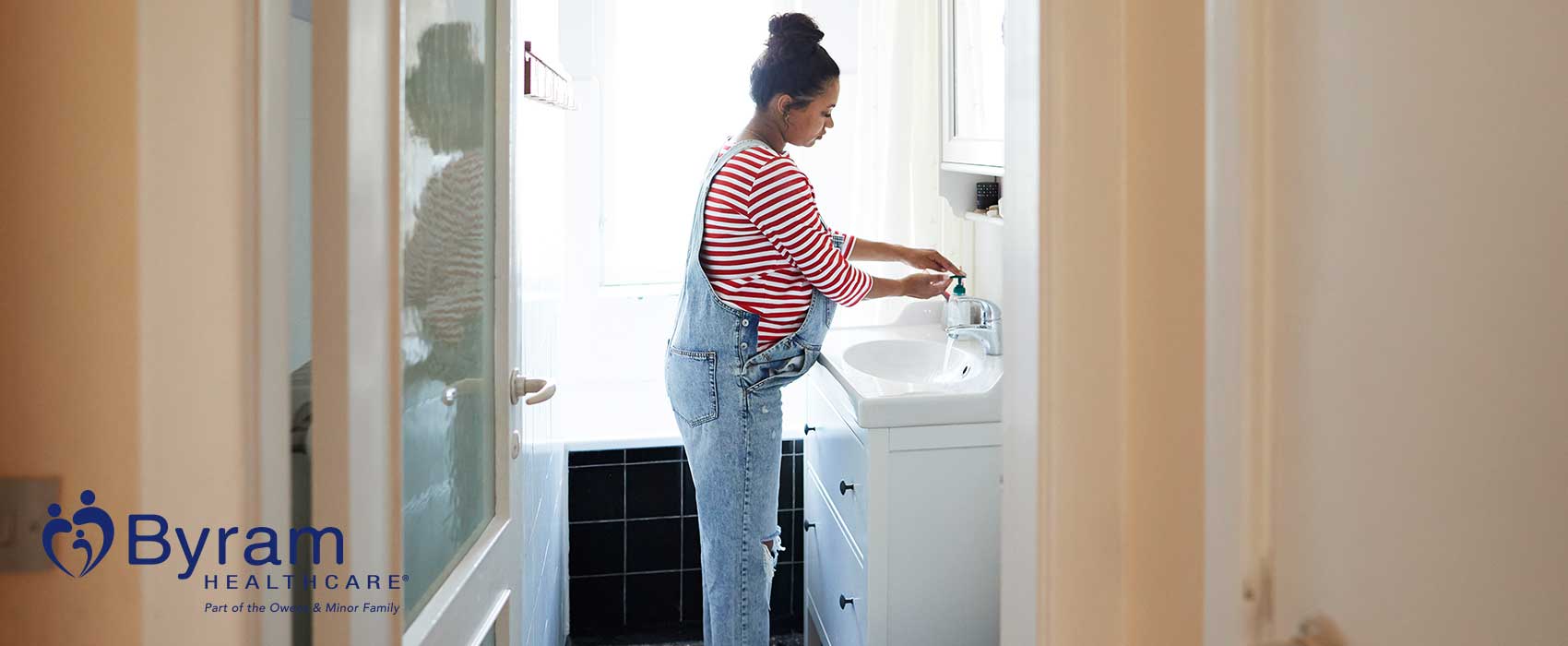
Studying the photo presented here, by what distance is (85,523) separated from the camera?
2.53ft

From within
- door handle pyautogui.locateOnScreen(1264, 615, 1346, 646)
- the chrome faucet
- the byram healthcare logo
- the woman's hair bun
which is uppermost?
the woman's hair bun

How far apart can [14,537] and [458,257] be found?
0.57 meters

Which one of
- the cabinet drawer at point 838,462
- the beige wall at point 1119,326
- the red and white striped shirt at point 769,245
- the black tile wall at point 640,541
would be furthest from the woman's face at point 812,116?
the beige wall at point 1119,326

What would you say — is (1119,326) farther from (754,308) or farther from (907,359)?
(907,359)

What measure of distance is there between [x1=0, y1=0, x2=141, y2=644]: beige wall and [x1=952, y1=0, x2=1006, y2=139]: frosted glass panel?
184 centimetres

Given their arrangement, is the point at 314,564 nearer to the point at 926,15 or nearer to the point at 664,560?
the point at 664,560

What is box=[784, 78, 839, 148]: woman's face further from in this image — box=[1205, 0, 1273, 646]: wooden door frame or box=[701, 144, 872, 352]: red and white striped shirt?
box=[1205, 0, 1273, 646]: wooden door frame

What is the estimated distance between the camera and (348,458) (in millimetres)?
851

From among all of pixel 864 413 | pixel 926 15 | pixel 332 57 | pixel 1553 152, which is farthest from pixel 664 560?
pixel 1553 152

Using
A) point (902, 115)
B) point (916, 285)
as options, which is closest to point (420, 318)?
point (916, 285)

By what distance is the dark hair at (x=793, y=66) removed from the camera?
2.26m

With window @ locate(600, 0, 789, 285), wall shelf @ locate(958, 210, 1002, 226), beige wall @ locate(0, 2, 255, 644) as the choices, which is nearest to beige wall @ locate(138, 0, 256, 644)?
beige wall @ locate(0, 2, 255, 644)

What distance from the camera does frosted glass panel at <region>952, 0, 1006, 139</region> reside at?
239 centimetres

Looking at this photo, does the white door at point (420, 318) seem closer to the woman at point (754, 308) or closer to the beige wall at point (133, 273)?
the beige wall at point (133, 273)
